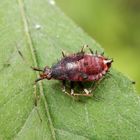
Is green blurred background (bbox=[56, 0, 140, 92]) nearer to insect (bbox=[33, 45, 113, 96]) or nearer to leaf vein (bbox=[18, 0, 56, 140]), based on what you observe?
leaf vein (bbox=[18, 0, 56, 140])

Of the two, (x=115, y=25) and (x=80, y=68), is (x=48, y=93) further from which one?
(x=115, y=25)

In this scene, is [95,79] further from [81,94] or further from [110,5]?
[110,5]

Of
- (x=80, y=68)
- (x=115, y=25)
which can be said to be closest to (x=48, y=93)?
(x=80, y=68)

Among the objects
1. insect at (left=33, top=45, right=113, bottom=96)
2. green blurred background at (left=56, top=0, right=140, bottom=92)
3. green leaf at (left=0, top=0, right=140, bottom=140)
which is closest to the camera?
green leaf at (left=0, top=0, right=140, bottom=140)

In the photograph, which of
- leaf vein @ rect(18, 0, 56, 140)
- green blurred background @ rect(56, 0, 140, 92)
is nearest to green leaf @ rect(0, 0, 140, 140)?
leaf vein @ rect(18, 0, 56, 140)

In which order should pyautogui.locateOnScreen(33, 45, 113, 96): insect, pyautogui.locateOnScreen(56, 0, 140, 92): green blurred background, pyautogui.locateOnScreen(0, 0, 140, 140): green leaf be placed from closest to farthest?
pyautogui.locateOnScreen(0, 0, 140, 140): green leaf < pyautogui.locateOnScreen(33, 45, 113, 96): insect < pyautogui.locateOnScreen(56, 0, 140, 92): green blurred background

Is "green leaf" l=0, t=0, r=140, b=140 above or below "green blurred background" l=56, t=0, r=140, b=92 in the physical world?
below

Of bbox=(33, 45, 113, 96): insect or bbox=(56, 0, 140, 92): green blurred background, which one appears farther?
bbox=(56, 0, 140, 92): green blurred background

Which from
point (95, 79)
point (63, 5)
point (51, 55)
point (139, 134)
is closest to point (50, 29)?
point (51, 55)
